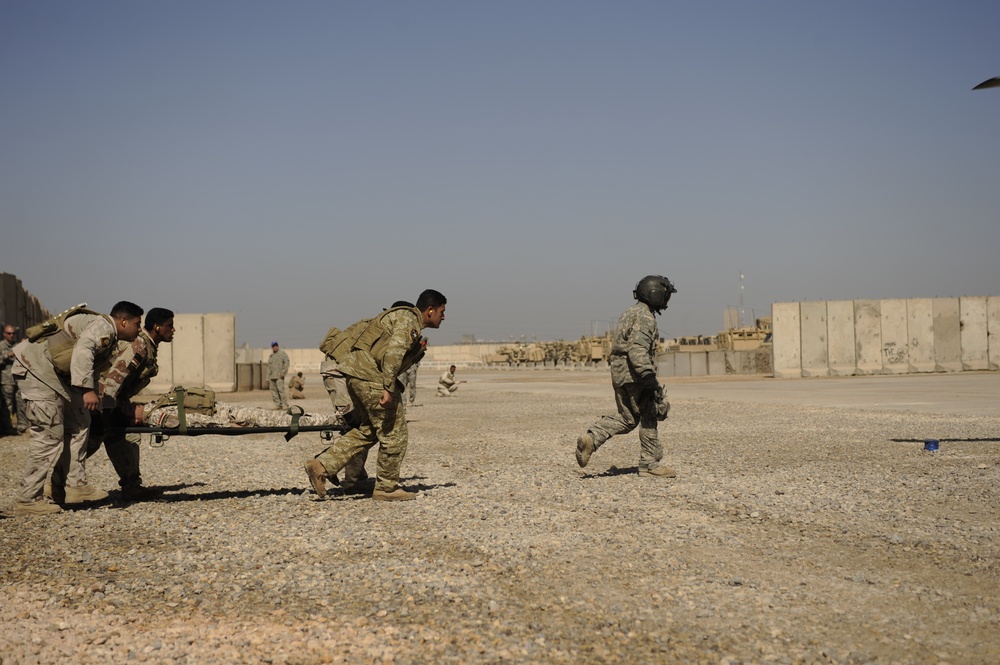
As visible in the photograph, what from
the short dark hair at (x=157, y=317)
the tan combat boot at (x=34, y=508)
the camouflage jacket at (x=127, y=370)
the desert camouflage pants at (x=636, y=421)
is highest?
the short dark hair at (x=157, y=317)

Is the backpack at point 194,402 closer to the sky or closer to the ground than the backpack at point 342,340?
closer to the ground

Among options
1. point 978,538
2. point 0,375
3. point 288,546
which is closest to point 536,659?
point 288,546

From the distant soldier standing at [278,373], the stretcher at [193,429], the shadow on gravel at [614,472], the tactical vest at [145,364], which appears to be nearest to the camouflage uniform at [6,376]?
the distant soldier standing at [278,373]

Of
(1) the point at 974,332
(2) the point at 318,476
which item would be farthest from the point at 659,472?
(1) the point at 974,332

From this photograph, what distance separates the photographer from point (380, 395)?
7.71 m

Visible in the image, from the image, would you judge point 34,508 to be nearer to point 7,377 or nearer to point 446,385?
point 7,377

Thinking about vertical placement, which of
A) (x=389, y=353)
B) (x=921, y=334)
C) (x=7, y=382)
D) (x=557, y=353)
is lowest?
(x=557, y=353)

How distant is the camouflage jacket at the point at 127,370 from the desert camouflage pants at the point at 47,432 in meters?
0.29

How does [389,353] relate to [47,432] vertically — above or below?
above

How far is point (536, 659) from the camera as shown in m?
3.79

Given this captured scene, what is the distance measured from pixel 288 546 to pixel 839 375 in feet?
121

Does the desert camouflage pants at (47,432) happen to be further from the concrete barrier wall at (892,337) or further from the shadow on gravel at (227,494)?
the concrete barrier wall at (892,337)

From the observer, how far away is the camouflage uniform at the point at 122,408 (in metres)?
7.86

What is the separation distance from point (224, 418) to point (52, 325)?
1.62 meters
